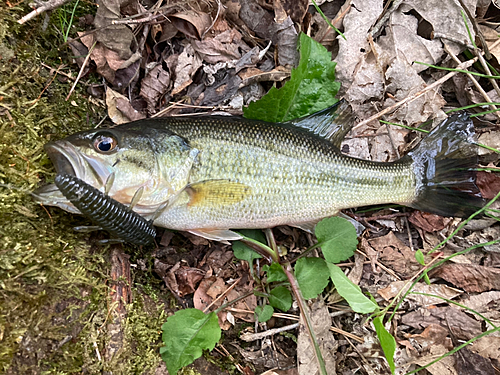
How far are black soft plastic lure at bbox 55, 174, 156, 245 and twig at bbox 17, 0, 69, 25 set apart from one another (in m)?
1.44

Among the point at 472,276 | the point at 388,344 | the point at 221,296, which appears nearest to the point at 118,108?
the point at 221,296

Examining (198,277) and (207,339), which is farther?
(198,277)

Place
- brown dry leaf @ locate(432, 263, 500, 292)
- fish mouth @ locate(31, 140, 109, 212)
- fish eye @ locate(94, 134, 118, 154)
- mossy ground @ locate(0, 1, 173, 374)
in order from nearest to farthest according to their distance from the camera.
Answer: mossy ground @ locate(0, 1, 173, 374), fish mouth @ locate(31, 140, 109, 212), fish eye @ locate(94, 134, 118, 154), brown dry leaf @ locate(432, 263, 500, 292)

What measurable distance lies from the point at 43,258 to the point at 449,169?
11.8ft

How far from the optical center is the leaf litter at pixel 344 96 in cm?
315

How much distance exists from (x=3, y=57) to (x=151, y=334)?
7.94 ft

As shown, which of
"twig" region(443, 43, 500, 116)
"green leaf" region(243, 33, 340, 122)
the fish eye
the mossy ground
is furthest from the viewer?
"twig" region(443, 43, 500, 116)

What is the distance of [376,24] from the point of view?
144 inches

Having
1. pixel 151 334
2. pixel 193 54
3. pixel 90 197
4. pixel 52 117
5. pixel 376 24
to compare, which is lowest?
pixel 151 334

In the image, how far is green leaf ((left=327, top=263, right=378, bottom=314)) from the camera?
2.90 m

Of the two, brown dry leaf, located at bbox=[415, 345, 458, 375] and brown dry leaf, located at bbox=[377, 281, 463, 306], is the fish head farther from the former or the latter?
brown dry leaf, located at bbox=[415, 345, 458, 375]

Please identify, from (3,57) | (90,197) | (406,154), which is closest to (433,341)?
(406,154)

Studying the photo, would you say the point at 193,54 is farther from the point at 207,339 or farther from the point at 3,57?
the point at 207,339

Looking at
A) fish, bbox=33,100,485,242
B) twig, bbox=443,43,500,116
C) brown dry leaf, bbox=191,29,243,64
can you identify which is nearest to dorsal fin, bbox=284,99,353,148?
fish, bbox=33,100,485,242
